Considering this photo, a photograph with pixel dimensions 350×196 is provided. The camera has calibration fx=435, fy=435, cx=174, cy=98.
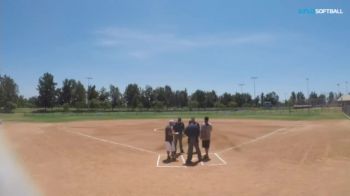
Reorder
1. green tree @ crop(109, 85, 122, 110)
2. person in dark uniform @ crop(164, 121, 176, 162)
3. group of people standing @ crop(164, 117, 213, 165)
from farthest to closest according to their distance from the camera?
green tree @ crop(109, 85, 122, 110), person in dark uniform @ crop(164, 121, 176, 162), group of people standing @ crop(164, 117, 213, 165)

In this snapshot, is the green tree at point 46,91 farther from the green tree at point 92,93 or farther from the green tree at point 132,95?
the green tree at point 132,95

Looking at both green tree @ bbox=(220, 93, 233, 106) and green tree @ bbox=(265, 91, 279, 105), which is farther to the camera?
green tree @ bbox=(265, 91, 279, 105)

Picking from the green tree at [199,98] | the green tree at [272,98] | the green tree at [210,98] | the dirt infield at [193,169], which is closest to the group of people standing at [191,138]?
the dirt infield at [193,169]

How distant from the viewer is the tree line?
106 meters

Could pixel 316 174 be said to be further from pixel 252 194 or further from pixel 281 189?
pixel 252 194

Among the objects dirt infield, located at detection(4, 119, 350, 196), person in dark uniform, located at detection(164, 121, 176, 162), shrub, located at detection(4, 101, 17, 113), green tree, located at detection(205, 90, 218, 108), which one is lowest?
dirt infield, located at detection(4, 119, 350, 196)

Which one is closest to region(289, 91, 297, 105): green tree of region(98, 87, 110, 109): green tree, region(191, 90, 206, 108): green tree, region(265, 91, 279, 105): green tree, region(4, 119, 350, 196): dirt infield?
region(265, 91, 279, 105): green tree

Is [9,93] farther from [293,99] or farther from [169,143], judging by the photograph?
[293,99]

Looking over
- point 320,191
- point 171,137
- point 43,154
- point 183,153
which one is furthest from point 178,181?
point 43,154

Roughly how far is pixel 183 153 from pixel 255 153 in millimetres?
3358

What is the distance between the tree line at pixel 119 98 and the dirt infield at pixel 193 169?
6712 cm

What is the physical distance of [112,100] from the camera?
121438mm

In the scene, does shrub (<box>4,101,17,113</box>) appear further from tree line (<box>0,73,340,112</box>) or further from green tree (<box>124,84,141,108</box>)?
green tree (<box>124,84,141,108</box>)

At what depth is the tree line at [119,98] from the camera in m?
106
